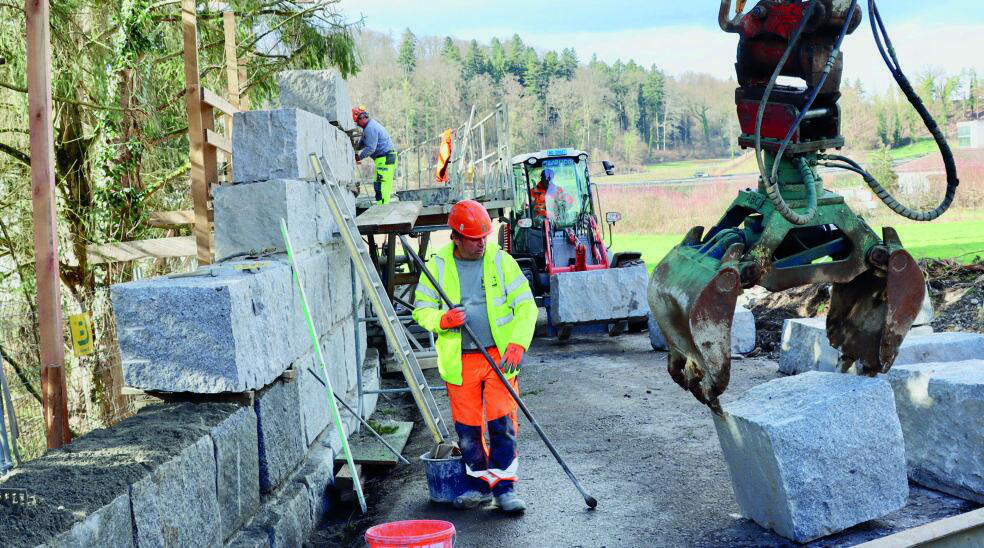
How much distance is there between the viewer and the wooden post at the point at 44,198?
182 inches

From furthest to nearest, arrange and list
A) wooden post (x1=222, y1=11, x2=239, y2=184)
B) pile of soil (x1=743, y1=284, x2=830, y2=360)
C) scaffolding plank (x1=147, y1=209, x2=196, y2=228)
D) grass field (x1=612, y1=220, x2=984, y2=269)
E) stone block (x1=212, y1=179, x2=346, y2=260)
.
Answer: grass field (x1=612, y1=220, x2=984, y2=269)
pile of soil (x1=743, y1=284, x2=830, y2=360)
scaffolding plank (x1=147, y1=209, x2=196, y2=228)
wooden post (x1=222, y1=11, x2=239, y2=184)
stone block (x1=212, y1=179, x2=346, y2=260)

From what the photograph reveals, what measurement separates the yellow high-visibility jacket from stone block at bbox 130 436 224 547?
2.17m

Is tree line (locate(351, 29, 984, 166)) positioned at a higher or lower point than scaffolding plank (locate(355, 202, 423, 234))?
higher

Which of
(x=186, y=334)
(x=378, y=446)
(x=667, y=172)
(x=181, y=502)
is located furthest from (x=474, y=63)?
(x=181, y=502)

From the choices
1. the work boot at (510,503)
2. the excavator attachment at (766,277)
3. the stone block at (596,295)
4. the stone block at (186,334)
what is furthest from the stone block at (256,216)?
the stone block at (596,295)

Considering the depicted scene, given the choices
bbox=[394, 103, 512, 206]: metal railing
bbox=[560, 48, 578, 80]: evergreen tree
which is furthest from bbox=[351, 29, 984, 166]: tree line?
bbox=[394, 103, 512, 206]: metal railing

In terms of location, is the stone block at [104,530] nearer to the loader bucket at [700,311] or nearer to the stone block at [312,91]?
the loader bucket at [700,311]

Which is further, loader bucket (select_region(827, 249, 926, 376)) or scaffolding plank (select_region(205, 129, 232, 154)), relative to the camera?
scaffolding plank (select_region(205, 129, 232, 154))

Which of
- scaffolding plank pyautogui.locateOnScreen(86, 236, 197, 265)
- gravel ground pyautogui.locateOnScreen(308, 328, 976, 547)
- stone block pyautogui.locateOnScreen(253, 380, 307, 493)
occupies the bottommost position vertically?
gravel ground pyautogui.locateOnScreen(308, 328, 976, 547)

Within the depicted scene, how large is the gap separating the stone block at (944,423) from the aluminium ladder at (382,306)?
3095 mm

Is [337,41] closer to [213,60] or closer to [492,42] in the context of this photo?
[213,60]

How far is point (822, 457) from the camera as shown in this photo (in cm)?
478

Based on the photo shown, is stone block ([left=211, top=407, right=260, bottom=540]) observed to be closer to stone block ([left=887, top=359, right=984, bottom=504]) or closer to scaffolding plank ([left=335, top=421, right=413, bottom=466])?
scaffolding plank ([left=335, top=421, right=413, bottom=466])

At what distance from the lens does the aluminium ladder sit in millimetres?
6098
